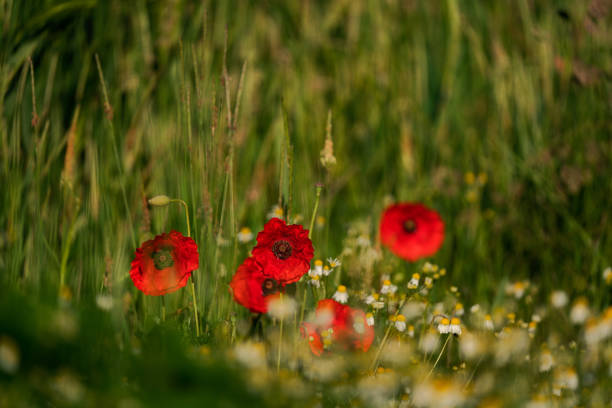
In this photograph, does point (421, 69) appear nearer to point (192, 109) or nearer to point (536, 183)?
point (536, 183)

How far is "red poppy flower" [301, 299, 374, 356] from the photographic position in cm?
95

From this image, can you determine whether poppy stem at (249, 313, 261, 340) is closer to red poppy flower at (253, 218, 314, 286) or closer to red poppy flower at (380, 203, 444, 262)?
red poppy flower at (253, 218, 314, 286)

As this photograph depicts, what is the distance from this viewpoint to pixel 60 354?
0.59m

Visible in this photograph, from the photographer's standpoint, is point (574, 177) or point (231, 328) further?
point (574, 177)

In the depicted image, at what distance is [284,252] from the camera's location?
0.94m

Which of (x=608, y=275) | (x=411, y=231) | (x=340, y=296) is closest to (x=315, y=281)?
(x=340, y=296)

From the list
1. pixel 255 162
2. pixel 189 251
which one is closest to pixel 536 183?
pixel 255 162

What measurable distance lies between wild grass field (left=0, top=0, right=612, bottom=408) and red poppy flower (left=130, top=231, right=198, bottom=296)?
6 cm

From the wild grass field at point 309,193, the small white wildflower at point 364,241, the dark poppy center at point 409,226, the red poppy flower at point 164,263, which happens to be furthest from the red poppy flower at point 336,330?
the dark poppy center at point 409,226

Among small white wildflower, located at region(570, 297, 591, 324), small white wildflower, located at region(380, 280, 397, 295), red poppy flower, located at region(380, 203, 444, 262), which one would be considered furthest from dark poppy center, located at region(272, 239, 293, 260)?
small white wildflower, located at region(570, 297, 591, 324)

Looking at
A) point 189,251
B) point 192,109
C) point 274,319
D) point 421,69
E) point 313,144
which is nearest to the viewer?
point 189,251

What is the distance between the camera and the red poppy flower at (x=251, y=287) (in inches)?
38.1

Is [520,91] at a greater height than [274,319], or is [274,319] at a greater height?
[520,91]

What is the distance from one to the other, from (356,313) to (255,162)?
934 mm
